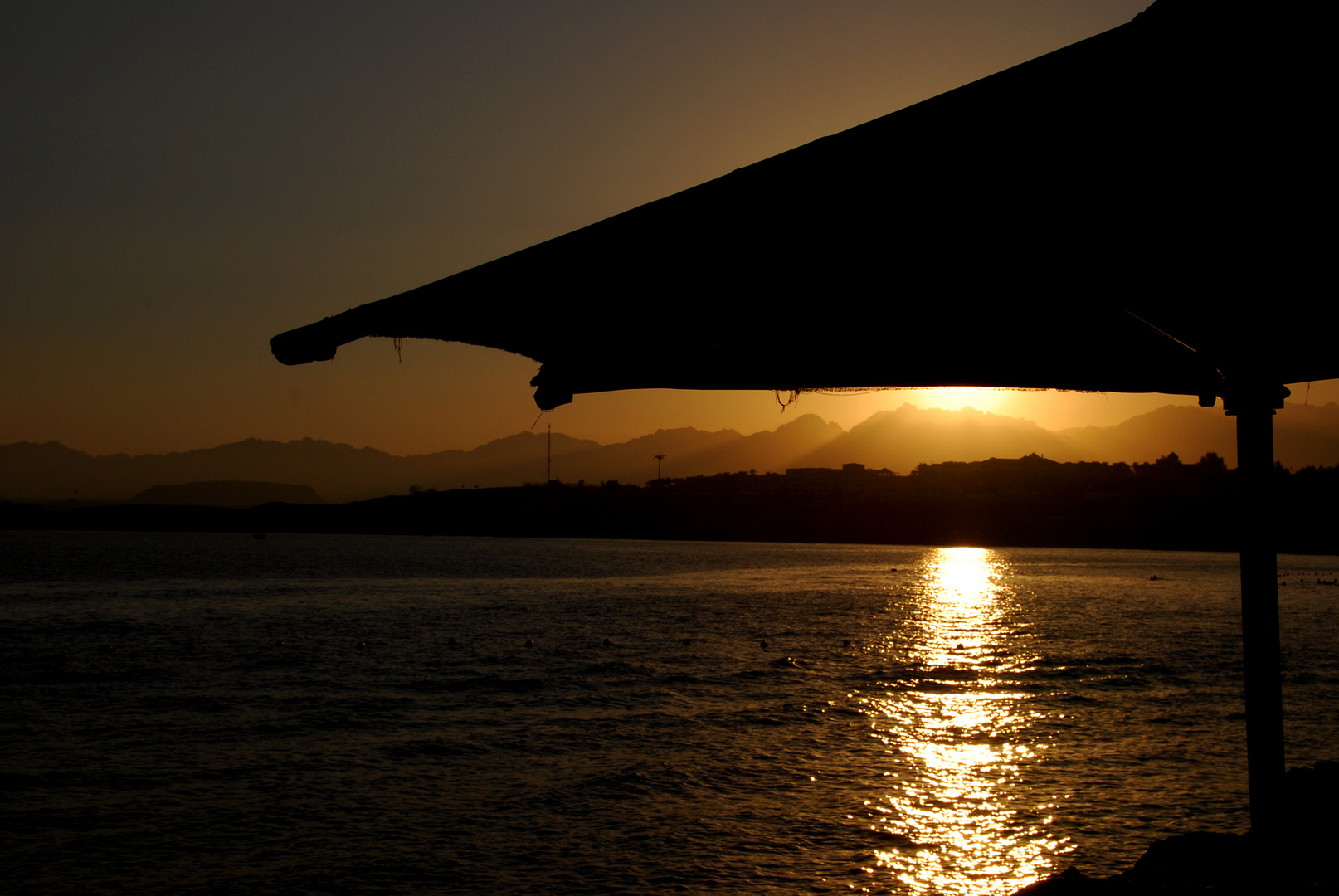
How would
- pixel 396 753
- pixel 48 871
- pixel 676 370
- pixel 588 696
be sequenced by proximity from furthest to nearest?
pixel 588 696 < pixel 396 753 < pixel 48 871 < pixel 676 370

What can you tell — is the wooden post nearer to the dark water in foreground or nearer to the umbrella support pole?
the umbrella support pole

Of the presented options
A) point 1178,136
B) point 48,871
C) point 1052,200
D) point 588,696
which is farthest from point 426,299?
point 588,696

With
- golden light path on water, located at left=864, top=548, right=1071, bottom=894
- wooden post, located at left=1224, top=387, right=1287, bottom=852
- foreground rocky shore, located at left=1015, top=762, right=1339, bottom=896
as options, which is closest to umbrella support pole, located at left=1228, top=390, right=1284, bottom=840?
wooden post, located at left=1224, top=387, right=1287, bottom=852

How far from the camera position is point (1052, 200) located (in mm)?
2508

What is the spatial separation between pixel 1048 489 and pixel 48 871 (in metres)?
193

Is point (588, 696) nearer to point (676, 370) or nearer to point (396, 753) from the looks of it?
point (396, 753)

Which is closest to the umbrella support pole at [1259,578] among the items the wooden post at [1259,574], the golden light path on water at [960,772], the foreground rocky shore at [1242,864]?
the wooden post at [1259,574]

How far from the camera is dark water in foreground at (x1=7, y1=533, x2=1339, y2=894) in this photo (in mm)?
10219

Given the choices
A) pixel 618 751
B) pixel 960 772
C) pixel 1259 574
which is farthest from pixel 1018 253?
pixel 618 751

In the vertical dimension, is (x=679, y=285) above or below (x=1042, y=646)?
above

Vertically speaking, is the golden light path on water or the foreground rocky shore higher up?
the foreground rocky shore

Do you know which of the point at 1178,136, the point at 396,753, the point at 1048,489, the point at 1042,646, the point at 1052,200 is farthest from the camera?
the point at 1048,489

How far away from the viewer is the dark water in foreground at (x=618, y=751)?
1022 cm

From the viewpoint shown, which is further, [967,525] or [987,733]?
[967,525]
